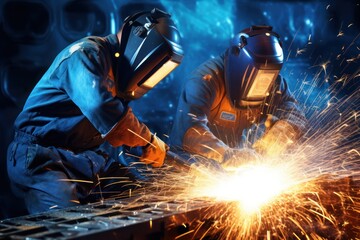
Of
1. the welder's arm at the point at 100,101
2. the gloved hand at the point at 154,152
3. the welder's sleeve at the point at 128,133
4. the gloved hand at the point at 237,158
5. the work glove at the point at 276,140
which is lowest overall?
the work glove at the point at 276,140

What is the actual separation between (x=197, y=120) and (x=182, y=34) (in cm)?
109

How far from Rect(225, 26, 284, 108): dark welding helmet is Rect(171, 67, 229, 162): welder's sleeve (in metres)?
0.19

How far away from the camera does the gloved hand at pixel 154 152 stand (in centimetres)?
304

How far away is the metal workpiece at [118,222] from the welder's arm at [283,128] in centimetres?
173

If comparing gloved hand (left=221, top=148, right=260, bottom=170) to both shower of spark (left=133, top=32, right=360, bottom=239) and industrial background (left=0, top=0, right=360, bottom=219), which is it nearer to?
shower of spark (left=133, top=32, right=360, bottom=239)

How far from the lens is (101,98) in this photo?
2768 mm

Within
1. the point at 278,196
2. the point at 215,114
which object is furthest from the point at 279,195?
the point at 215,114

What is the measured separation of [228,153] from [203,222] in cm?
132

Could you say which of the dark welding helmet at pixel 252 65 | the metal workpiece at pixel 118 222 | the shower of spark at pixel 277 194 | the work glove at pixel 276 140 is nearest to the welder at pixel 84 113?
the shower of spark at pixel 277 194

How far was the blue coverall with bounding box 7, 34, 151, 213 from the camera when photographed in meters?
2.80

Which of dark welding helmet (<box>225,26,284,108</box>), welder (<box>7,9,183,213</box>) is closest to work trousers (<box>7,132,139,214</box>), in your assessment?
welder (<box>7,9,183,213</box>)

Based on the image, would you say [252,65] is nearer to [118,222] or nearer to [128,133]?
[128,133]

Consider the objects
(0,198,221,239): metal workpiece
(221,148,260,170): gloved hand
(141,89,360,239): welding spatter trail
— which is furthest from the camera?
(221,148,260,170): gloved hand

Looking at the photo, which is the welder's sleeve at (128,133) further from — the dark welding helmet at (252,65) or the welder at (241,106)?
the dark welding helmet at (252,65)
